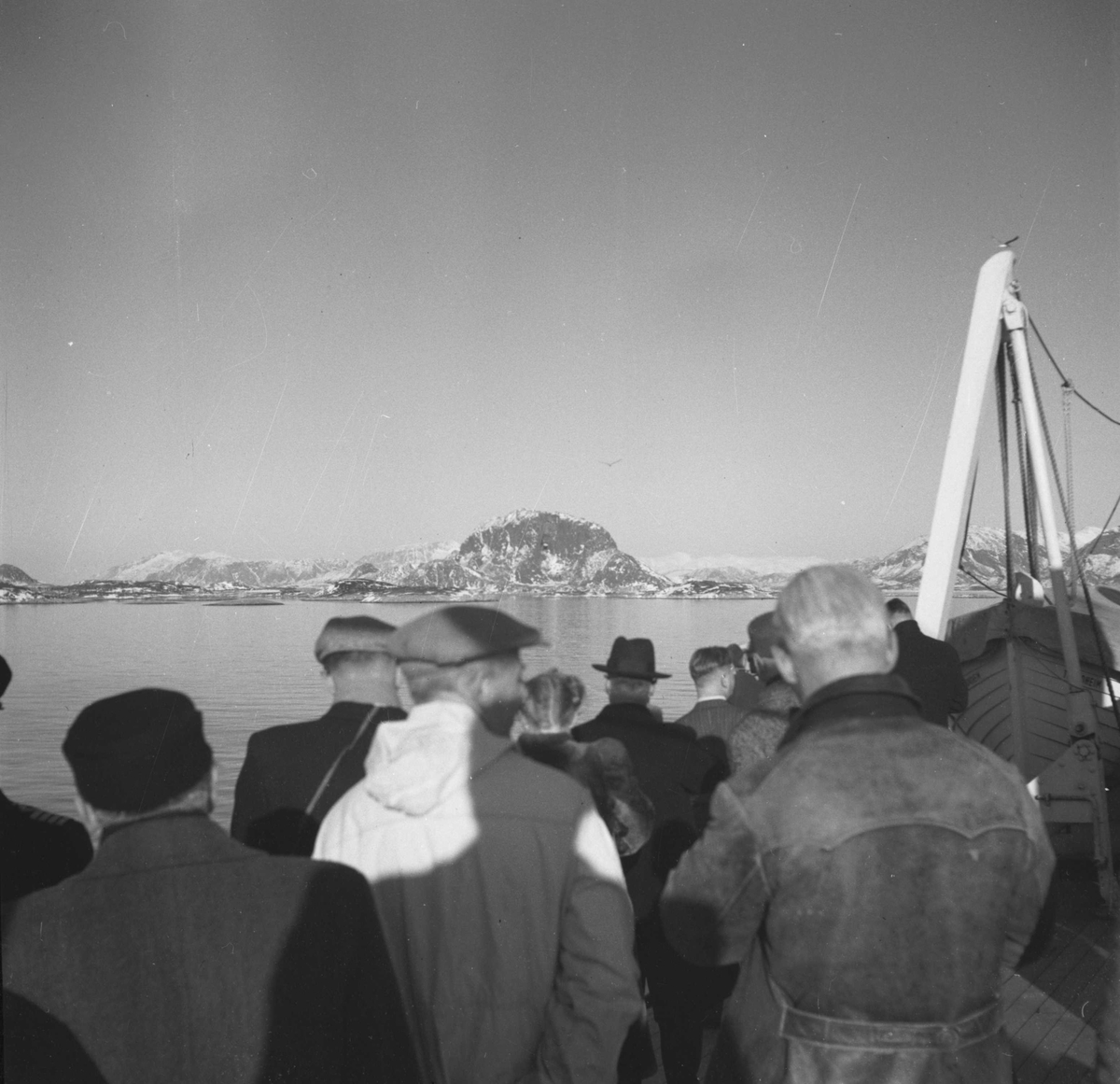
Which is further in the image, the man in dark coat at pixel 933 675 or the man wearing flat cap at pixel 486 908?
the man in dark coat at pixel 933 675

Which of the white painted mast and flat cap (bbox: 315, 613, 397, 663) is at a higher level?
the white painted mast

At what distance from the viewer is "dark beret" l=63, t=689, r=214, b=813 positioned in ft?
5.46

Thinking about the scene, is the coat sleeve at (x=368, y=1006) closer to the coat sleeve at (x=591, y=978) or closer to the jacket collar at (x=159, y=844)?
the jacket collar at (x=159, y=844)

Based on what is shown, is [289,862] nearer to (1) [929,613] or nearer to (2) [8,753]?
(1) [929,613]

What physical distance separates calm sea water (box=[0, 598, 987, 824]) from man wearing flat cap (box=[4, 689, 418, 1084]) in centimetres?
91

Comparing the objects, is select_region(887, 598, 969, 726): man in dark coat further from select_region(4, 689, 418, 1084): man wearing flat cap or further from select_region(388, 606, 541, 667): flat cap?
select_region(4, 689, 418, 1084): man wearing flat cap

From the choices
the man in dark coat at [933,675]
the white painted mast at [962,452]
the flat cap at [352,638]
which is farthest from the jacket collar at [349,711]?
the white painted mast at [962,452]

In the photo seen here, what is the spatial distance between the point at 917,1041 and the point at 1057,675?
24.7 feet

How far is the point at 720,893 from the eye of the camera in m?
1.89

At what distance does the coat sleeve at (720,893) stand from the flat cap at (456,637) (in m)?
0.63

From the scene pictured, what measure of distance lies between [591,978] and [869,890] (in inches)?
26.5

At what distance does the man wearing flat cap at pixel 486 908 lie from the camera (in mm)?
2041

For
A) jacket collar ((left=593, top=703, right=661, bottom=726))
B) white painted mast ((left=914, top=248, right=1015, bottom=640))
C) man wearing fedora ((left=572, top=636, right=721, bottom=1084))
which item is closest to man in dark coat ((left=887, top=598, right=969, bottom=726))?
man wearing fedora ((left=572, top=636, right=721, bottom=1084))

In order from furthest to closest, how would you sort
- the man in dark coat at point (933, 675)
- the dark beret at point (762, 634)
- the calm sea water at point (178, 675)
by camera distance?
the calm sea water at point (178, 675) < the man in dark coat at point (933, 675) < the dark beret at point (762, 634)
